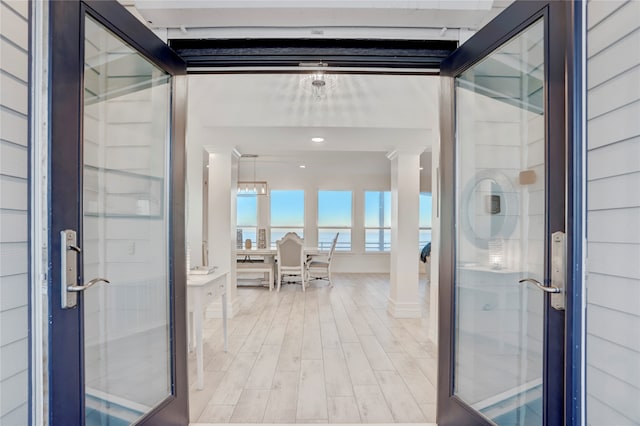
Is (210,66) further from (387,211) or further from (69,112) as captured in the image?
(387,211)

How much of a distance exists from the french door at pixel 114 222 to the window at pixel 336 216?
6.90 m

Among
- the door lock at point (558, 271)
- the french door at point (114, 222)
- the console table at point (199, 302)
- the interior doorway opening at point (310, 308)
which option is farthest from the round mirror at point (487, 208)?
the console table at point (199, 302)

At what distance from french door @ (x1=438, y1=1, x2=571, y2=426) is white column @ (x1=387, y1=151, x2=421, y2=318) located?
2771 mm

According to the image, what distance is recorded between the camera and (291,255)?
651 centimetres

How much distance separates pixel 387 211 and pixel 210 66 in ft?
24.0

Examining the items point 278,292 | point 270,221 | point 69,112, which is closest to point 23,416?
point 69,112

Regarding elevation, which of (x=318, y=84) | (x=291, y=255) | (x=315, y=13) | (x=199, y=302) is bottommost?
(x=291, y=255)

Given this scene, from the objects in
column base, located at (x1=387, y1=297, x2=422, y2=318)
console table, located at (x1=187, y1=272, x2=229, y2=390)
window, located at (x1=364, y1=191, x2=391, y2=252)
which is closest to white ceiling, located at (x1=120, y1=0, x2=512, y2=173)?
console table, located at (x1=187, y1=272, x2=229, y2=390)

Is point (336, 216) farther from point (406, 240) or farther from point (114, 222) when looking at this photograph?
point (114, 222)

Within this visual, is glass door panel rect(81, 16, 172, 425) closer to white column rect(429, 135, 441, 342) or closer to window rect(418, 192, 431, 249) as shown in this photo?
white column rect(429, 135, 441, 342)

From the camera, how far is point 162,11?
1736 millimetres

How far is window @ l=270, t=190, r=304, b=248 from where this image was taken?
8.70m

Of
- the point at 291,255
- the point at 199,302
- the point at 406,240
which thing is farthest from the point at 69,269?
the point at 291,255

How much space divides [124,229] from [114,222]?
0.23ft
